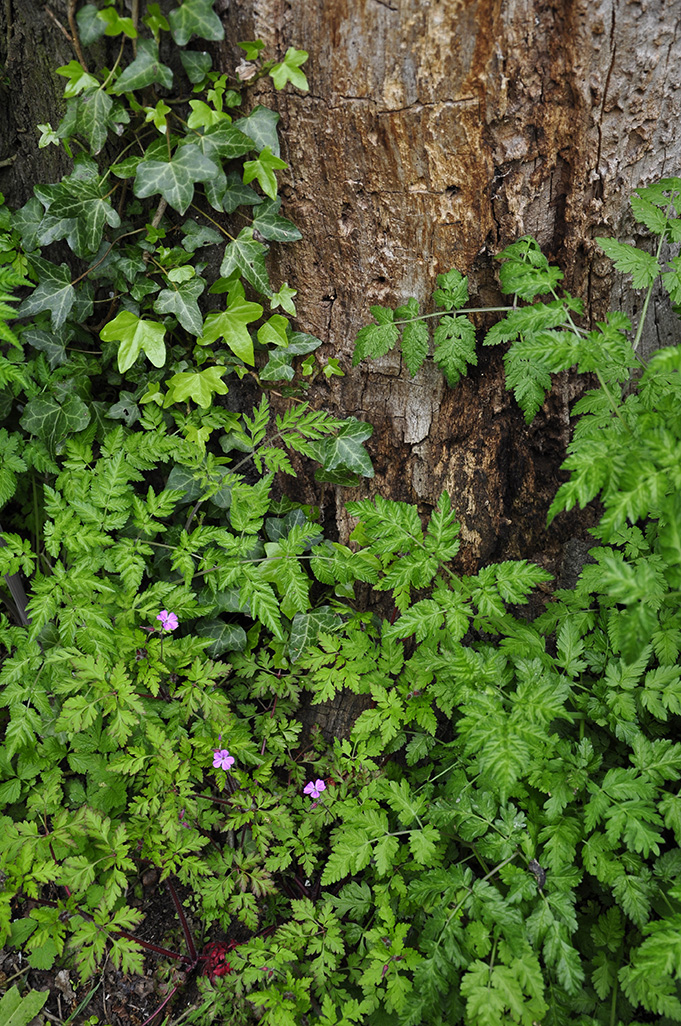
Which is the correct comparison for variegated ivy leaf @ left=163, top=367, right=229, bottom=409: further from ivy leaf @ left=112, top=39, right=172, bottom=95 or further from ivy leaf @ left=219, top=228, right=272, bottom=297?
ivy leaf @ left=112, top=39, right=172, bottom=95

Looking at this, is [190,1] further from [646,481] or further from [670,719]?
[670,719]

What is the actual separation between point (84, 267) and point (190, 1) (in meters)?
0.94

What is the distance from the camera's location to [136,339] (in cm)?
225

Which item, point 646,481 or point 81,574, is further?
point 81,574

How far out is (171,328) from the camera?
2.35 m

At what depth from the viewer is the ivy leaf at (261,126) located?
1981 mm

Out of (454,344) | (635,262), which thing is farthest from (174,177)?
(635,262)

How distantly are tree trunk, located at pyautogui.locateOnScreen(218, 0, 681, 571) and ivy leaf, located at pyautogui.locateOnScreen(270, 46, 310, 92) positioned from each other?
74mm

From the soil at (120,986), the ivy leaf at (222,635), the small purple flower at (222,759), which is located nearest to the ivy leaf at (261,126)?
the ivy leaf at (222,635)

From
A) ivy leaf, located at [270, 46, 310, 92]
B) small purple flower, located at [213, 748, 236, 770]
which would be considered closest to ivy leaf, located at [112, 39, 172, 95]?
ivy leaf, located at [270, 46, 310, 92]

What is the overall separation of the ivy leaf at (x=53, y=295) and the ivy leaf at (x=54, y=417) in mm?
274

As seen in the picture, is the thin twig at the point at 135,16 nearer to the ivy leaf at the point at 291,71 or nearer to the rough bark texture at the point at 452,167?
the rough bark texture at the point at 452,167

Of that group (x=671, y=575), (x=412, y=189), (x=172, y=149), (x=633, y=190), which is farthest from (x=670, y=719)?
(x=172, y=149)

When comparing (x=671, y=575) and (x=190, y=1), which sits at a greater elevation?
(x=190, y=1)
